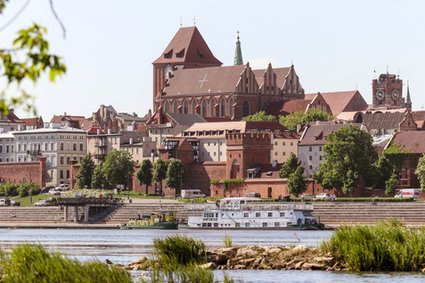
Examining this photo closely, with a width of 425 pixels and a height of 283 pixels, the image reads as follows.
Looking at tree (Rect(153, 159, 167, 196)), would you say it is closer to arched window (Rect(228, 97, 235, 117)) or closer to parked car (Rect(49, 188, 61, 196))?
parked car (Rect(49, 188, 61, 196))

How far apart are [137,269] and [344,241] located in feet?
24.3

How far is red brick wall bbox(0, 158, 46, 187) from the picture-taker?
176 m

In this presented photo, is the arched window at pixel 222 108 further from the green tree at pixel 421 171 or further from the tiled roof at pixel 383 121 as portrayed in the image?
the green tree at pixel 421 171


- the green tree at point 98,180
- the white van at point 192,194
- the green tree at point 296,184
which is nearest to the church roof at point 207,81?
the green tree at point 98,180

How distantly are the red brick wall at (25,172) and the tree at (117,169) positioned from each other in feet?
53.0

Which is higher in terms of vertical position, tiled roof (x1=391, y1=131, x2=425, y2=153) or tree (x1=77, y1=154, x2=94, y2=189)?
tiled roof (x1=391, y1=131, x2=425, y2=153)

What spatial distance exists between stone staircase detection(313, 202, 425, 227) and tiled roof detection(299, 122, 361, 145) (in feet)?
103

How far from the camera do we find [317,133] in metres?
156

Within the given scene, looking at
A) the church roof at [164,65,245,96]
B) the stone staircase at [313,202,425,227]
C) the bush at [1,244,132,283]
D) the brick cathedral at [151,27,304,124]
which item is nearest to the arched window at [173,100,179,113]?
the brick cathedral at [151,27,304,124]

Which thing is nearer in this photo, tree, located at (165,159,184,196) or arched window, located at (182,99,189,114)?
tree, located at (165,159,184,196)

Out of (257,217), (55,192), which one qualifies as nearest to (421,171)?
(257,217)

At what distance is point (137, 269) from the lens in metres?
46.2

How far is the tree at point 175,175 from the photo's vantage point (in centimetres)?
15262

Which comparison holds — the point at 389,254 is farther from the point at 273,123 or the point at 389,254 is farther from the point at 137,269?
the point at 273,123
